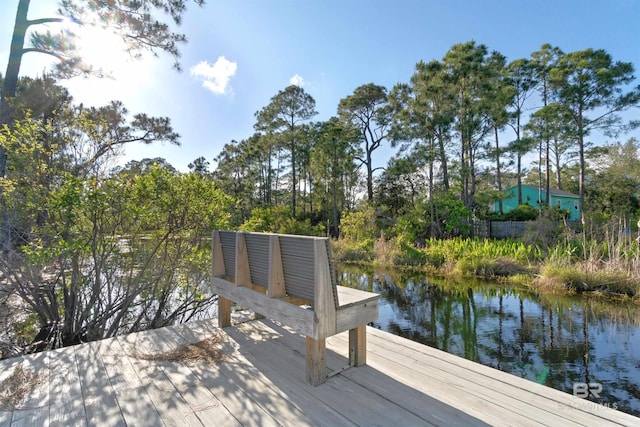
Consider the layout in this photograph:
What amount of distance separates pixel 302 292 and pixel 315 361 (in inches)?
15.8

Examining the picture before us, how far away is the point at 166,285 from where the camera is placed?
11.0 ft

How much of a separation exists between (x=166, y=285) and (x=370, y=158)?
55.0 ft

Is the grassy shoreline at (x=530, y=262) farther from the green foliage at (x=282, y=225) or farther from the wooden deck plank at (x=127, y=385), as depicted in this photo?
the wooden deck plank at (x=127, y=385)

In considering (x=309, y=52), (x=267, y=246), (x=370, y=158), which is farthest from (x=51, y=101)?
(x=370, y=158)

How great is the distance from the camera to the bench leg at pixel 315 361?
176 cm

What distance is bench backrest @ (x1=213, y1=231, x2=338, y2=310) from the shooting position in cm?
168

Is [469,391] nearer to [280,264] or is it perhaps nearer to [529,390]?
[529,390]

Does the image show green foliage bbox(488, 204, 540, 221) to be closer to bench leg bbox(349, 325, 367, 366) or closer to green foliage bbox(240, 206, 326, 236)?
green foliage bbox(240, 206, 326, 236)

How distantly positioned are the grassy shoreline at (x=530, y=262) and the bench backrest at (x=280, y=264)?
245 inches

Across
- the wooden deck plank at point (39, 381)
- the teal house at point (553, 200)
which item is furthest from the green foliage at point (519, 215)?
the wooden deck plank at point (39, 381)

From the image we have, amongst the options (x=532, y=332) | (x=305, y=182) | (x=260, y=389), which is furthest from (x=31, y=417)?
(x=305, y=182)

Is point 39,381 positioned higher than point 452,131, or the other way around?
point 452,131

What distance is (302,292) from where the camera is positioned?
74.3 inches

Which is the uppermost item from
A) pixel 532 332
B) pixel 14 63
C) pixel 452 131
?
pixel 452 131
